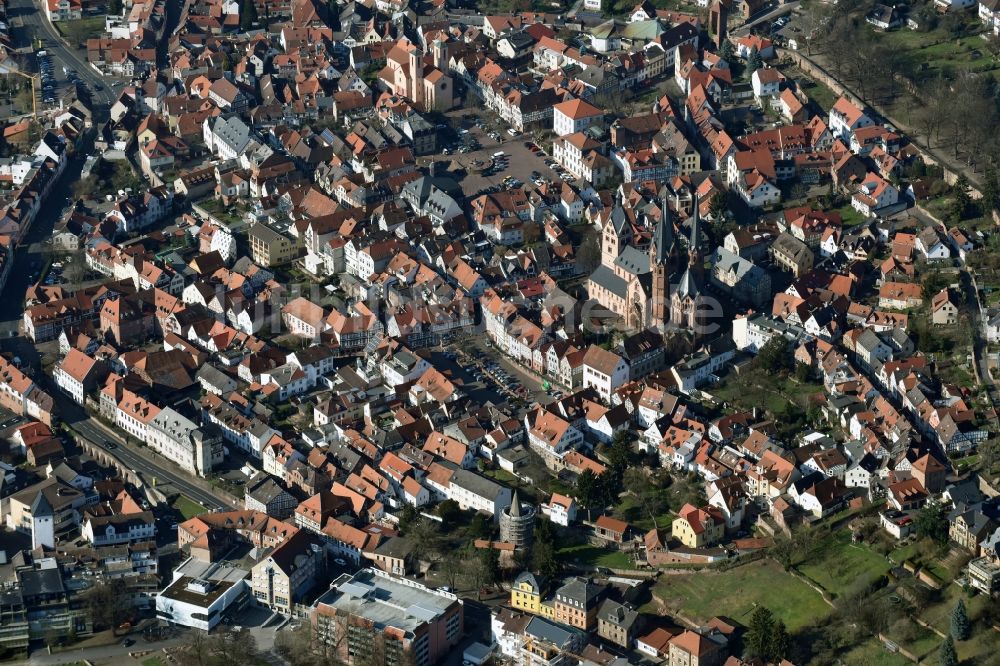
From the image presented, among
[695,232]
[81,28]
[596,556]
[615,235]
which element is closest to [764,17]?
[615,235]

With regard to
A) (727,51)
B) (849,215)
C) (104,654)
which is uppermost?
(104,654)

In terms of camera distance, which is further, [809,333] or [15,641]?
[809,333]

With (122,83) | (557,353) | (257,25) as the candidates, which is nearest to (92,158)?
(122,83)

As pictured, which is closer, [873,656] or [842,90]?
[873,656]

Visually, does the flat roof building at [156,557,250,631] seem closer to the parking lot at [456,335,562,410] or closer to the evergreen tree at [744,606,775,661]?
the parking lot at [456,335,562,410]

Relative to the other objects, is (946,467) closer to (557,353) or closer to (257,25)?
(557,353)

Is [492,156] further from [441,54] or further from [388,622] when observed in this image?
[388,622]

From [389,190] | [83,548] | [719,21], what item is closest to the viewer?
[83,548]
